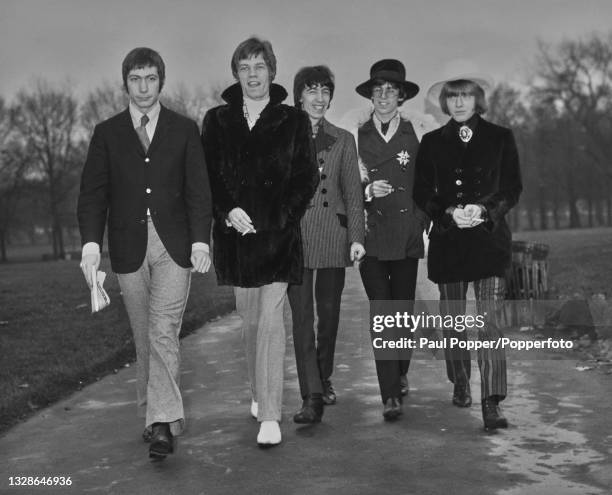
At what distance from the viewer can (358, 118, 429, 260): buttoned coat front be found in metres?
6.45

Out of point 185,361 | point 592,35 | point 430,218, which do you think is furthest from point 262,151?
point 592,35

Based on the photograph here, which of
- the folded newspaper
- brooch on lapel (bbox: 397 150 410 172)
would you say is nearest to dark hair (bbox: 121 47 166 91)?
the folded newspaper

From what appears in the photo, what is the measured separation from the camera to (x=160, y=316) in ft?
17.1

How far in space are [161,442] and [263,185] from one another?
1.59 m

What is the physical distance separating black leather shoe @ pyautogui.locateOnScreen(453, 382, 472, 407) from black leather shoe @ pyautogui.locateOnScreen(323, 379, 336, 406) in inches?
32.3

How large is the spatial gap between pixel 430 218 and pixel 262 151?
1.43m

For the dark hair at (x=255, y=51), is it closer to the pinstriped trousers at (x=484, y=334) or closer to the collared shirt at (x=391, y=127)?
the collared shirt at (x=391, y=127)

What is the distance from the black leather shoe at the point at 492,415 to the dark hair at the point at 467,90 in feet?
6.29

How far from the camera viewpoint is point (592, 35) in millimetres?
57438

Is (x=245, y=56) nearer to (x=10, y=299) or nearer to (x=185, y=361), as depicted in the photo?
(x=185, y=361)

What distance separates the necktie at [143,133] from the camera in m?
5.40

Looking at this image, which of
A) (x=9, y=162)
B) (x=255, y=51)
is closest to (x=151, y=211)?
(x=255, y=51)

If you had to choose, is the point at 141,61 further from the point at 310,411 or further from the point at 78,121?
the point at 78,121

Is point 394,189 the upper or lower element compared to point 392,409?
upper
